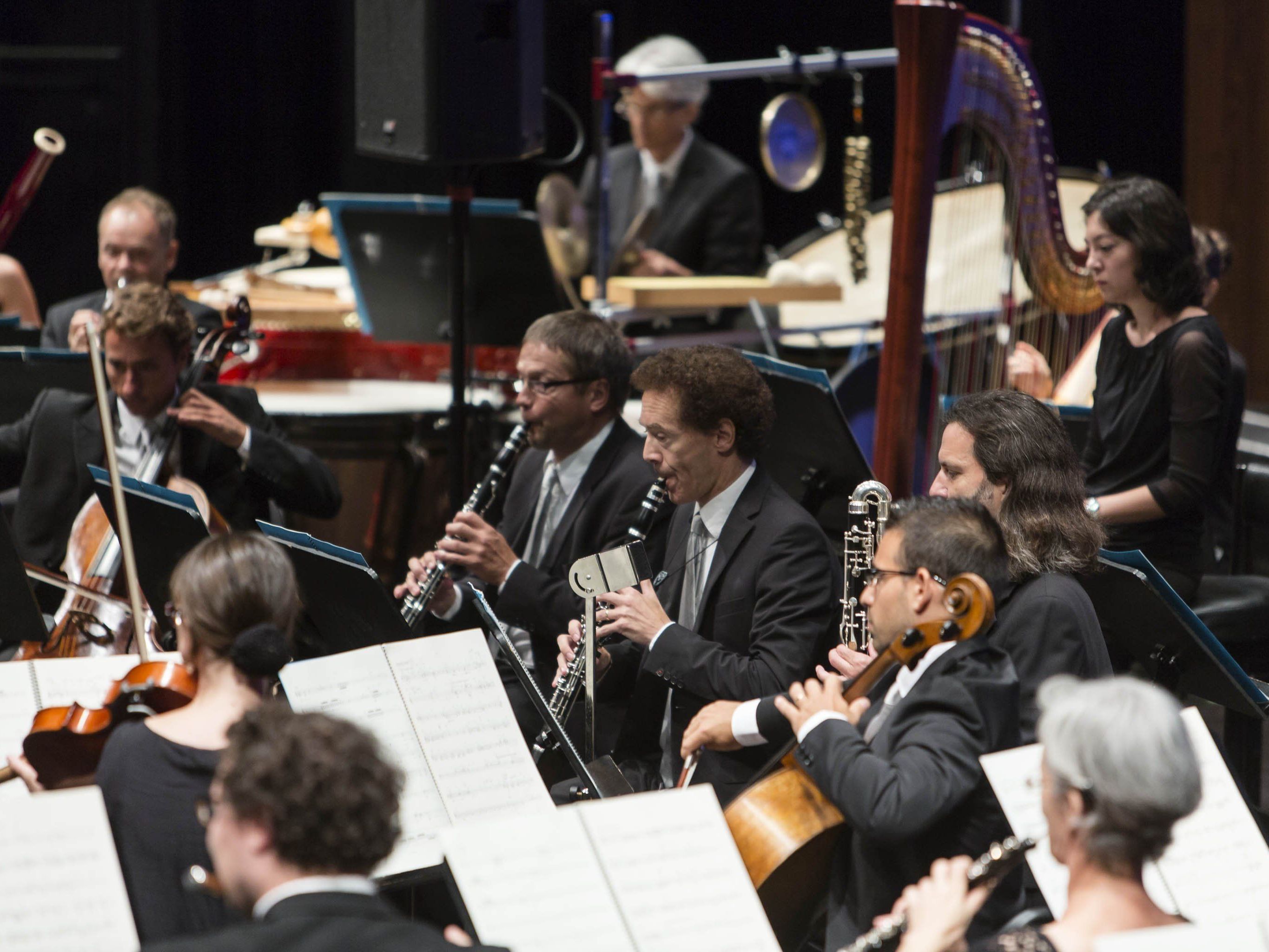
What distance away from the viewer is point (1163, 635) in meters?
2.96

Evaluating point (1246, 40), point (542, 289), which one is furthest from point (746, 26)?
point (542, 289)

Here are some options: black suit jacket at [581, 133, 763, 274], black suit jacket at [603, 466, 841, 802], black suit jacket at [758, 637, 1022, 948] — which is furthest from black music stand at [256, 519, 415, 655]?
black suit jacket at [581, 133, 763, 274]

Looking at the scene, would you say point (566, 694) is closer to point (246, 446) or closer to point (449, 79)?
point (246, 446)

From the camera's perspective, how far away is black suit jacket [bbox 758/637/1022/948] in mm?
2197

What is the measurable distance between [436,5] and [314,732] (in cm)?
294

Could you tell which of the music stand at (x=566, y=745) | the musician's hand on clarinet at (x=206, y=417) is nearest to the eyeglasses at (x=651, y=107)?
the musician's hand on clarinet at (x=206, y=417)

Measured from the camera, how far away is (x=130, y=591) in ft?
10.2

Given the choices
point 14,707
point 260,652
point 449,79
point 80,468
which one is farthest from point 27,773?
point 449,79

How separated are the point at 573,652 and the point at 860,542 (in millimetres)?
620

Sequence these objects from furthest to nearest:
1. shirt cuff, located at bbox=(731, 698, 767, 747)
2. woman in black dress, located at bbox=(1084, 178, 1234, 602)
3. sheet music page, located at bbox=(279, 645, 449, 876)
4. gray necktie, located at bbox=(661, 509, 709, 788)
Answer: woman in black dress, located at bbox=(1084, 178, 1234, 602), gray necktie, located at bbox=(661, 509, 709, 788), shirt cuff, located at bbox=(731, 698, 767, 747), sheet music page, located at bbox=(279, 645, 449, 876)

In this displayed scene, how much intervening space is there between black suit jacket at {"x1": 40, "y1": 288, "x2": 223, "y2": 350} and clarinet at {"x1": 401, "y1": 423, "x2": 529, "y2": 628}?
1.29 m

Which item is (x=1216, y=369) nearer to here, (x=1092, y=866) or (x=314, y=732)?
(x=1092, y=866)

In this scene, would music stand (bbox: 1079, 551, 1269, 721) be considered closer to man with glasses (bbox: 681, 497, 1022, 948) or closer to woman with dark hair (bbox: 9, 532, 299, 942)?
man with glasses (bbox: 681, 497, 1022, 948)

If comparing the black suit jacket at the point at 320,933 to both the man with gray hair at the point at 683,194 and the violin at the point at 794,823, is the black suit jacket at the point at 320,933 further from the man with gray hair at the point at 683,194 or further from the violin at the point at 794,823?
the man with gray hair at the point at 683,194
